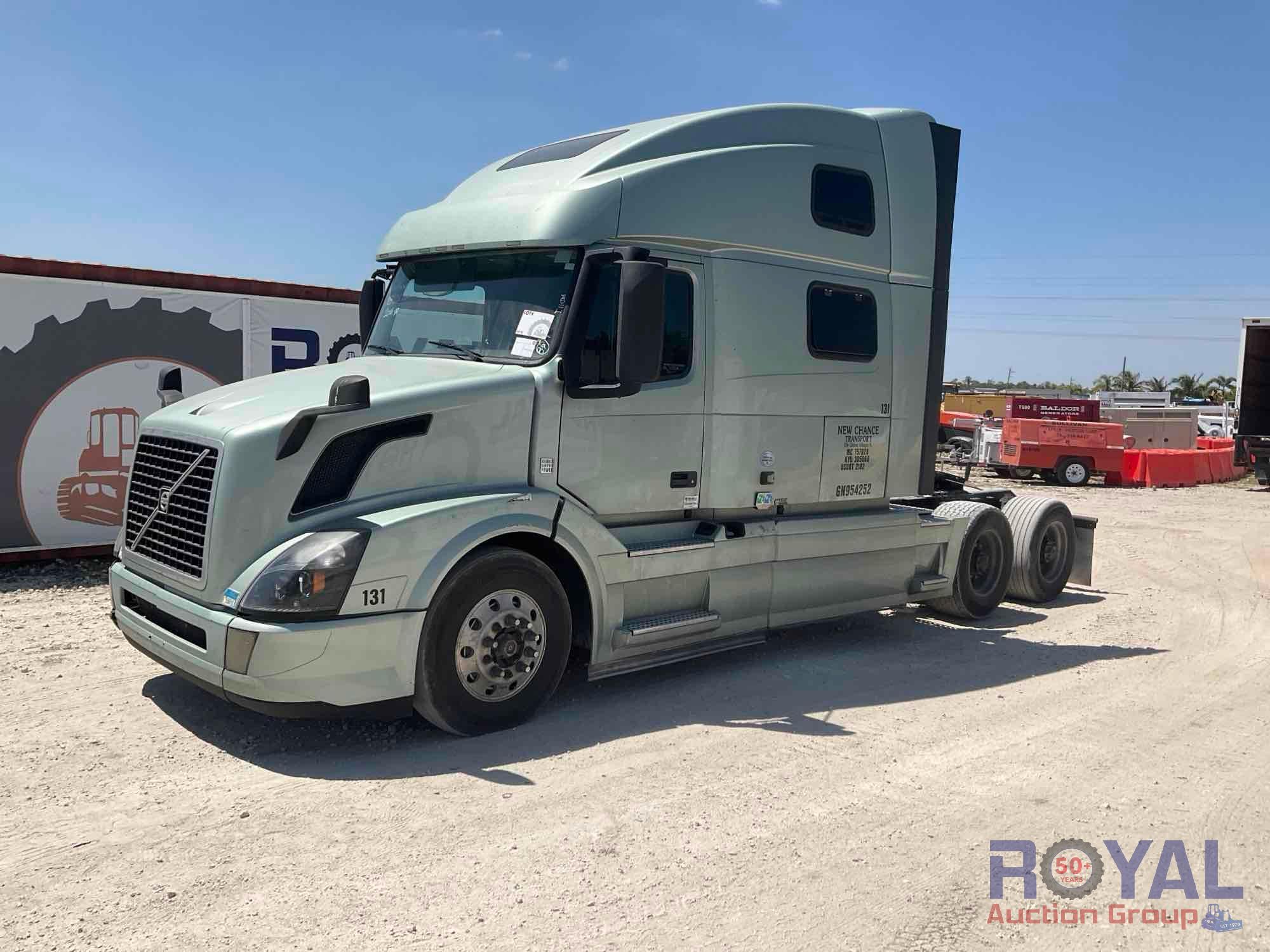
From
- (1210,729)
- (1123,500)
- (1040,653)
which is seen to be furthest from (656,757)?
(1123,500)

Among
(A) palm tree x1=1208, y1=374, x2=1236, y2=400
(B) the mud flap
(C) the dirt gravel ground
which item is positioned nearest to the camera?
(C) the dirt gravel ground

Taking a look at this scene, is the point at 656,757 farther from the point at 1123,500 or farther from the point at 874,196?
the point at 1123,500

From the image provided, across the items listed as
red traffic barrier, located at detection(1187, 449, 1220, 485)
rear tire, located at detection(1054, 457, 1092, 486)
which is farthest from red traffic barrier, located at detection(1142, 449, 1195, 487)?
rear tire, located at detection(1054, 457, 1092, 486)

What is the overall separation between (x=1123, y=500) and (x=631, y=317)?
737 inches

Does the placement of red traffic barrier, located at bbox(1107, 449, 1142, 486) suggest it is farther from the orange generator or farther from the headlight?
the headlight

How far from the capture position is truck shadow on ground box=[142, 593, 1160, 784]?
5121 mm

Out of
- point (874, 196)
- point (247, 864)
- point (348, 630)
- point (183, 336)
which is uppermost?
point (874, 196)

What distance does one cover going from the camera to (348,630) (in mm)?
4836

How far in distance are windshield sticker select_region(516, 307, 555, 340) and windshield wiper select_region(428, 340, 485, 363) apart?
0.27m

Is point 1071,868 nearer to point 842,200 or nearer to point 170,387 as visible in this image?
point 842,200

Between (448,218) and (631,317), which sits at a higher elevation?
(448,218)

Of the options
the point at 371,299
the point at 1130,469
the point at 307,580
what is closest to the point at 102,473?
the point at 371,299

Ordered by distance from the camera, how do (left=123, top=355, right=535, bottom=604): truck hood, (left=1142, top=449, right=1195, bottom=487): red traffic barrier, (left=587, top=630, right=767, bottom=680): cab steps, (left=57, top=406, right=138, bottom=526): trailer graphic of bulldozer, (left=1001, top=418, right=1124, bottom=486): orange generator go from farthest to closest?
(left=1142, top=449, right=1195, bottom=487): red traffic barrier
(left=1001, top=418, right=1124, bottom=486): orange generator
(left=57, top=406, right=138, bottom=526): trailer graphic of bulldozer
(left=587, top=630, right=767, bottom=680): cab steps
(left=123, top=355, right=535, bottom=604): truck hood

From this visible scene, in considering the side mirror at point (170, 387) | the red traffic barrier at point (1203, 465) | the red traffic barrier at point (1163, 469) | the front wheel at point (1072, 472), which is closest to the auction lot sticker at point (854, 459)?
the side mirror at point (170, 387)
